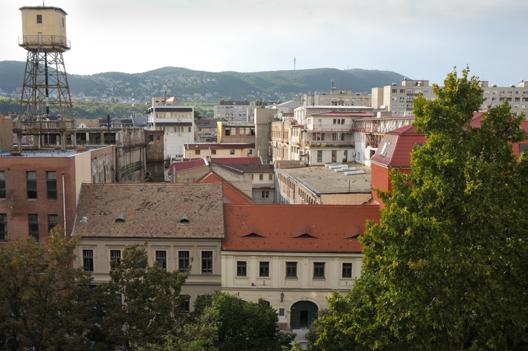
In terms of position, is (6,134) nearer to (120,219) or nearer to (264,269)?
(120,219)

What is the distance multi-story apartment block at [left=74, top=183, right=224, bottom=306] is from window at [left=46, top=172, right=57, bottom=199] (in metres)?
2.45

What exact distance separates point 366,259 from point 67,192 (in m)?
30.4

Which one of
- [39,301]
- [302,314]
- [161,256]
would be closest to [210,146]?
[161,256]

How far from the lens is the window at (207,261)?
4059 cm

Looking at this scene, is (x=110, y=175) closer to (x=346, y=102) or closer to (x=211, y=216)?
(x=211, y=216)

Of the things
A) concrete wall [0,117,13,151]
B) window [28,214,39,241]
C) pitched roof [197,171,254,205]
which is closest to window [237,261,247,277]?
pitched roof [197,171,254,205]

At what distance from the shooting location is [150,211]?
4203 cm

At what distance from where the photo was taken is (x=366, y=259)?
18.5m

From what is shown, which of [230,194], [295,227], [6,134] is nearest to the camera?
[295,227]

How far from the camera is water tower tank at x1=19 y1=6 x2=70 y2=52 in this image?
5041cm

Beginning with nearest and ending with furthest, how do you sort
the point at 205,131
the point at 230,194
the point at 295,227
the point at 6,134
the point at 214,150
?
the point at 295,227 < the point at 230,194 < the point at 6,134 < the point at 214,150 < the point at 205,131

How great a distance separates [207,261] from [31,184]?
15.9 m

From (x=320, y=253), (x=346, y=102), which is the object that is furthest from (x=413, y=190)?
(x=346, y=102)

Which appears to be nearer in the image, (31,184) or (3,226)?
(31,184)
